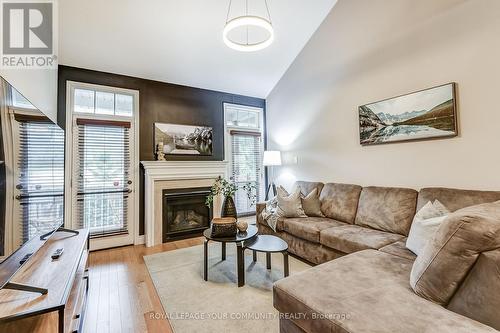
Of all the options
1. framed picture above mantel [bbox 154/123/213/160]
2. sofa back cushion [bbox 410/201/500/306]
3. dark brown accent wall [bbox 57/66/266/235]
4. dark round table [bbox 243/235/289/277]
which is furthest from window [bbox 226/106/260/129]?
sofa back cushion [bbox 410/201/500/306]

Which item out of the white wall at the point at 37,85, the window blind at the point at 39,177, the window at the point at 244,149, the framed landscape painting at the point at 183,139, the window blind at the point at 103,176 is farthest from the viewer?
the window at the point at 244,149

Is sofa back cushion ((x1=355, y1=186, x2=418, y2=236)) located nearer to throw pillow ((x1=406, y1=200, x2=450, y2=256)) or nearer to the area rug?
throw pillow ((x1=406, y1=200, x2=450, y2=256))

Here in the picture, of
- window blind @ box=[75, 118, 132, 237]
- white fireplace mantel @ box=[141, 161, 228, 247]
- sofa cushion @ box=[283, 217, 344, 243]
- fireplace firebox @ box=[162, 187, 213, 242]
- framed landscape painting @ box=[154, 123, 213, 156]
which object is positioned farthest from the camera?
framed landscape painting @ box=[154, 123, 213, 156]

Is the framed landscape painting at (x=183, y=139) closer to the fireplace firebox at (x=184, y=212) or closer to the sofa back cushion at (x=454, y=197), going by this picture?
the fireplace firebox at (x=184, y=212)

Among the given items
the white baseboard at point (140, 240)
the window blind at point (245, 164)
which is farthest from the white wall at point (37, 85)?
the window blind at point (245, 164)

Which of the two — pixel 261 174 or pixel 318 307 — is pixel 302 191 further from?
pixel 318 307

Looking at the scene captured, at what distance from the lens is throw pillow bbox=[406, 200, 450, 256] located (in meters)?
1.83

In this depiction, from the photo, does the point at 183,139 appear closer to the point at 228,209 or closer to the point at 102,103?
the point at 102,103

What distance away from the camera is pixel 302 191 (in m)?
3.93

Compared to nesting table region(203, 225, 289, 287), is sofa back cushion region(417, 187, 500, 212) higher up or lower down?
higher up

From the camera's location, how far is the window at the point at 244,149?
4785 mm

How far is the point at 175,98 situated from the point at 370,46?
3.17m

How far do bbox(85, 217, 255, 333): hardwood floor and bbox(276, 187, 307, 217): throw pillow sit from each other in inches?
74.8

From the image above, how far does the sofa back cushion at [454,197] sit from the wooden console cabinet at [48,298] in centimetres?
307
